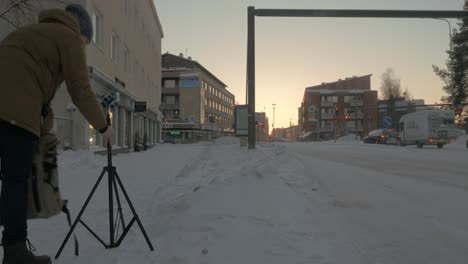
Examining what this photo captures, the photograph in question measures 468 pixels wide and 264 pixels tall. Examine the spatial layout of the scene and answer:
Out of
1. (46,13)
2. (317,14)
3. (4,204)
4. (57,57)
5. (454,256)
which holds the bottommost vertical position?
(454,256)

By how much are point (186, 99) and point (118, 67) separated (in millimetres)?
60976

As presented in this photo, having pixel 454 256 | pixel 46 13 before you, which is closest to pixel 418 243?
pixel 454 256

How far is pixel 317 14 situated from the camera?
15.6m

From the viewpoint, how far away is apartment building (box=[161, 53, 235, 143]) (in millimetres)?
79250

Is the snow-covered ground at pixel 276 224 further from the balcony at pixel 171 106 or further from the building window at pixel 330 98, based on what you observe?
the building window at pixel 330 98

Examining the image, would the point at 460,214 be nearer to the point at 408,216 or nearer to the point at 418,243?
the point at 408,216

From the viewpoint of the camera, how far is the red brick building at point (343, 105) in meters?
90.6

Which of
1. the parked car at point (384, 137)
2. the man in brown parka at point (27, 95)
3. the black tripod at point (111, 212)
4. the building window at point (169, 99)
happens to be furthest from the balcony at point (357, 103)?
the man in brown parka at point (27, 95)

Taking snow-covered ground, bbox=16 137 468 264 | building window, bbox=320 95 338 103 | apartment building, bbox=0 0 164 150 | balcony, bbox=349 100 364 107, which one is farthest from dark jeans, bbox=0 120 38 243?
building window, bbox=320 95 338 103

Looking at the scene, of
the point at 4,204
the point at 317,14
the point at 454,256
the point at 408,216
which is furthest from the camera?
the point at 317,14

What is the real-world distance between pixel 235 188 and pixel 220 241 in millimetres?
2702

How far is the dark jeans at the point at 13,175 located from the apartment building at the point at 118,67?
10699 mm

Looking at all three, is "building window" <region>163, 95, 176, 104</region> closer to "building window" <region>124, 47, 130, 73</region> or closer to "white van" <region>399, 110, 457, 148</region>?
"white van" <region>399, 110, 457, 148</region>

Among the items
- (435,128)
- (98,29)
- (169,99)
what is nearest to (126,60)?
(98,29)
